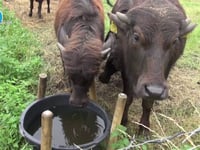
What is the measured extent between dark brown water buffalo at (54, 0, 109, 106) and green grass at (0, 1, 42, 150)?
2.65ft

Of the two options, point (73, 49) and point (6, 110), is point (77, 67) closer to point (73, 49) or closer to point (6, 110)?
point (73, 49)

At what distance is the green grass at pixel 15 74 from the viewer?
14.0 feet

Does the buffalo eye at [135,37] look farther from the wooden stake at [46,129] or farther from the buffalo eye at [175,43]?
the wooden stake at [46,129]

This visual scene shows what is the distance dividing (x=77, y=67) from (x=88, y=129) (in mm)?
801

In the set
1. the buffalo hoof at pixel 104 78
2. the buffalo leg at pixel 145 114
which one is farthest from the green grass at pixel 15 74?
the buffalo leg at pixel 145 114

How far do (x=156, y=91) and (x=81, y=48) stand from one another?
3.23 feet

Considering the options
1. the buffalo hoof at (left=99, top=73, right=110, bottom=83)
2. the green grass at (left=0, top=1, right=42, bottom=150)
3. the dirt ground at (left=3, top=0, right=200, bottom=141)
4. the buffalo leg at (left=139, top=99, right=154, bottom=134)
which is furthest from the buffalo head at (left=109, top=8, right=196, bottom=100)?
the green grass at (left=0, top=1, right=42, bottom=150)

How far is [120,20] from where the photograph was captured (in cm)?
427

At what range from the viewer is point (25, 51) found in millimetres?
6344

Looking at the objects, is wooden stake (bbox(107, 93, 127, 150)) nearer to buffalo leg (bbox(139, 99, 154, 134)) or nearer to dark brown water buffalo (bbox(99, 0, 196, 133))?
dark brown water buffalo (bbox(99, 0, 196, 133))

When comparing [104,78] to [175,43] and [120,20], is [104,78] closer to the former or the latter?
[120,20]

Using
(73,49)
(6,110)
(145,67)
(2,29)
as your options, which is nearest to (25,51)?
(2,29)

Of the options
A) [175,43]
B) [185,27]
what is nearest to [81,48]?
[175,43]

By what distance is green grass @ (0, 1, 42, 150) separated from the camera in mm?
4254
